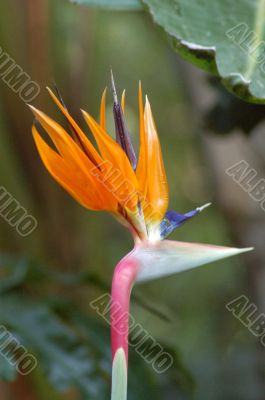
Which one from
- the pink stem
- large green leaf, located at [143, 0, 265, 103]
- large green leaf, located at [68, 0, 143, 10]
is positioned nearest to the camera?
the pink stem

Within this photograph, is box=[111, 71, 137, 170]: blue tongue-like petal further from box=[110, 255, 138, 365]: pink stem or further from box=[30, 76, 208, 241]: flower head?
box=[110, 255, 138, 365]: pink stem

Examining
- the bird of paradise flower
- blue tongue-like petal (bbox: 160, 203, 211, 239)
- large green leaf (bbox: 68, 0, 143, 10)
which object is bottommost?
blue tongue-like petal (bbox: 160, 203, 211, 239)

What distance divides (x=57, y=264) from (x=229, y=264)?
574 mm

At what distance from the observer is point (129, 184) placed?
69 centimetres

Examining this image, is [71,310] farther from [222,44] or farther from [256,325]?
[222,44]

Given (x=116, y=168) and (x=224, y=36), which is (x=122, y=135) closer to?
(x=116, y=168)

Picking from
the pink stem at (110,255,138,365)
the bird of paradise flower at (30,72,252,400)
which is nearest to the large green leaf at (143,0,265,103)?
the bird of paradise flower at (30,72,252,400)

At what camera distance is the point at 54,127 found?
2.26 feet

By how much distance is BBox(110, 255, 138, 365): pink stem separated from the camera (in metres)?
0.63

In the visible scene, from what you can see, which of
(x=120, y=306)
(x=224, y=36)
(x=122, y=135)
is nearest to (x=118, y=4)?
(x=224, y=36)

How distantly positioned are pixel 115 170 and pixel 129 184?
0.7 inches

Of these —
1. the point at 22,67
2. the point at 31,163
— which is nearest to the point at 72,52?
the point at 22,67

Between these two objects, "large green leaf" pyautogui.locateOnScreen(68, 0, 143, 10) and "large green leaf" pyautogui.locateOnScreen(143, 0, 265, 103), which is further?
"large green leaf" pyautogui.locateOnScreen(68, 0, 143, 10)

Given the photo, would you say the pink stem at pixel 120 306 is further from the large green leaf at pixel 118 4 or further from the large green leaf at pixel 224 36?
the large green leaf at pixel 118 4
